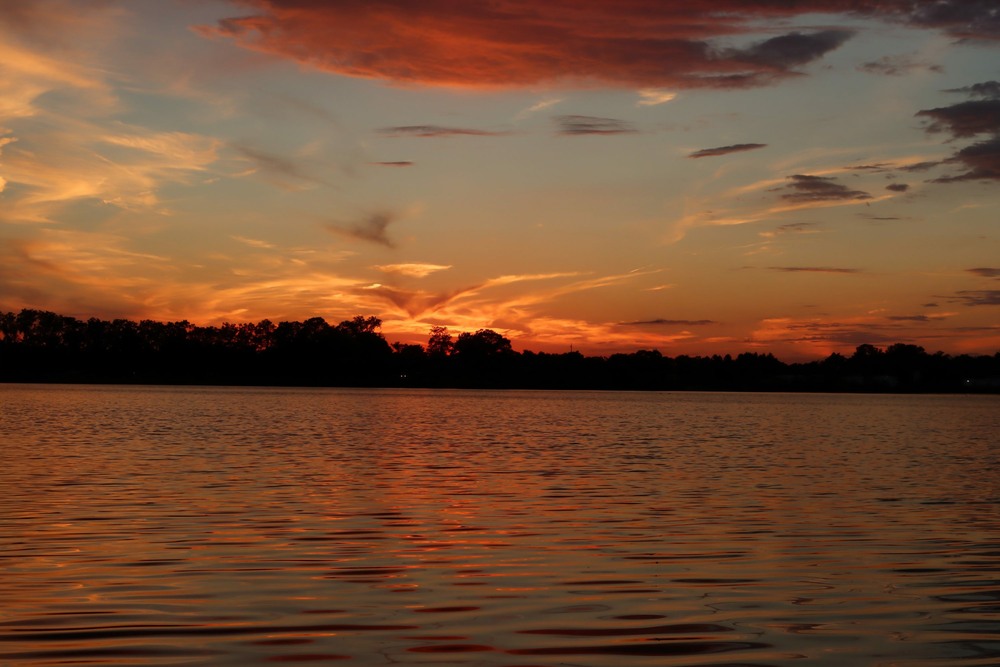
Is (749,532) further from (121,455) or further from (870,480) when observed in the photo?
(121,455)

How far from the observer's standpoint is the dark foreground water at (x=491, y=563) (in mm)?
12164

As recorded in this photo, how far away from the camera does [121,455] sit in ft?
133

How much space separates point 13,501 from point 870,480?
2631 cm

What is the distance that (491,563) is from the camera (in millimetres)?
17844

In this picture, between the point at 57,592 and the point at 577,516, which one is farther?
the point at 577,516

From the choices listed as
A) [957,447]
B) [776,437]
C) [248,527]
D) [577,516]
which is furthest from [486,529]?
[776,437]

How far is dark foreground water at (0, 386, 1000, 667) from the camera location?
39.9ft

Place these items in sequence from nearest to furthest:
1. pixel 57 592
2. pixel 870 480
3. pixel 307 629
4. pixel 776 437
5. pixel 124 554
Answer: pixel 307 629 → pixel 57 592 → pixel 124 554 → pixel 870 480 → pixel 776 437

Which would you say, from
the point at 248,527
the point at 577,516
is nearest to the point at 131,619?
the point at 248,527

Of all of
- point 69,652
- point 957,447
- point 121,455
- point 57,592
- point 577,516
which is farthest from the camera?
point 957,447

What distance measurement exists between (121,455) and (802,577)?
30.6 m

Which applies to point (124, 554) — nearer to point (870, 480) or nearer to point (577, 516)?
point (577, 516)

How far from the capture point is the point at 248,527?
21859 mm

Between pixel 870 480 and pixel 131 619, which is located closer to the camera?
pixel 131 619
